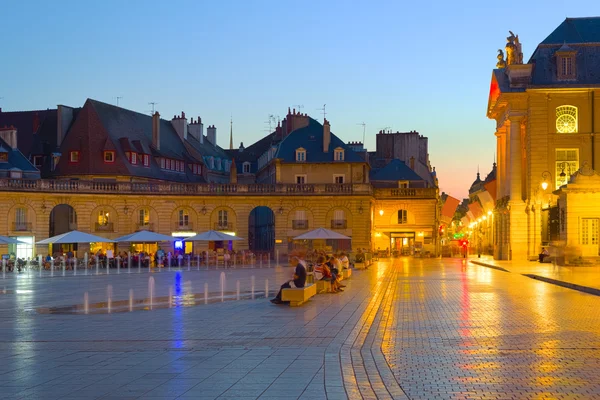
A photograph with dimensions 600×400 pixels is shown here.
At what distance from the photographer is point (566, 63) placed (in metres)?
60.4

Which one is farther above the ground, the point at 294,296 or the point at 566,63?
the point at 566,63

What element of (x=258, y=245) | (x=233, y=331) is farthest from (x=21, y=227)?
(x=233, y=331)

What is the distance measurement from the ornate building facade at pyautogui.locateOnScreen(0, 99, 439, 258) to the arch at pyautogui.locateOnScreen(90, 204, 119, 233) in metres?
0.08

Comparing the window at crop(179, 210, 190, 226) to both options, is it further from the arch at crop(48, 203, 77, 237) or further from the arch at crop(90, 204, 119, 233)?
the arch at crop(48, 203, 77, 237)

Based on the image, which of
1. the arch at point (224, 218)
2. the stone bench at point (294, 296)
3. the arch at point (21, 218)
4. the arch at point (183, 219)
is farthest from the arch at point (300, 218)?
the stone bench at point (294, 296)

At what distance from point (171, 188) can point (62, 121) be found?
14.2m

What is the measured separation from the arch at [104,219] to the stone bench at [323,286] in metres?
44.4

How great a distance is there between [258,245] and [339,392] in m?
85.6

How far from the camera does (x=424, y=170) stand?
107 meters

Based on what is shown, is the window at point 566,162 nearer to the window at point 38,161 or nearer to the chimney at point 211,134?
the window at point 38,161

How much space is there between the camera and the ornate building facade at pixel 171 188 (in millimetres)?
68500

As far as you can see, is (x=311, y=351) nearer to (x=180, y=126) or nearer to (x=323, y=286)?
(x=323, y=286)

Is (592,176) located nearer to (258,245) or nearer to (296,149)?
(296,149)

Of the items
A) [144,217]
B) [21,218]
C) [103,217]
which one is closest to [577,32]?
[144,217]
